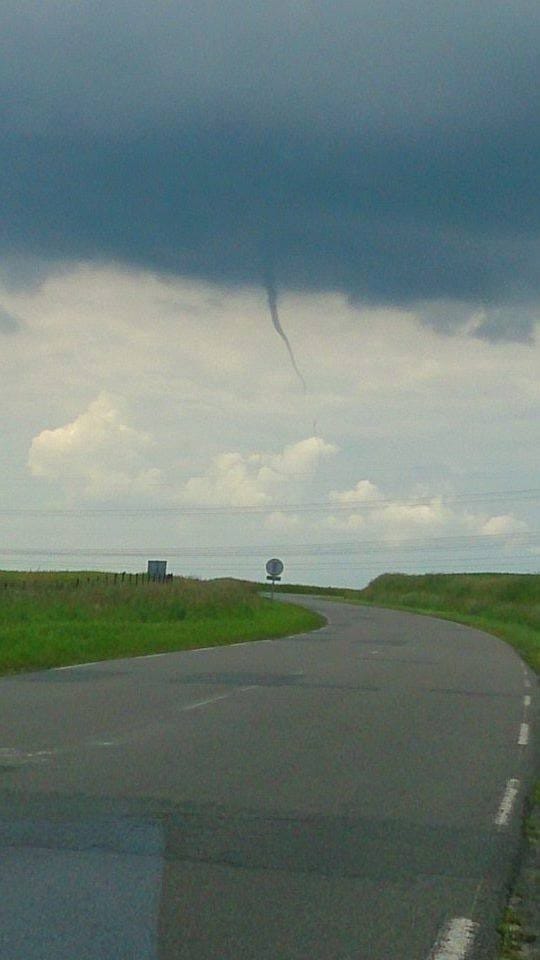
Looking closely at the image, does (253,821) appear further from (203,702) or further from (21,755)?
(203,702)

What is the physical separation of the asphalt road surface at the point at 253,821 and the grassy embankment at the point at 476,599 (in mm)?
22193

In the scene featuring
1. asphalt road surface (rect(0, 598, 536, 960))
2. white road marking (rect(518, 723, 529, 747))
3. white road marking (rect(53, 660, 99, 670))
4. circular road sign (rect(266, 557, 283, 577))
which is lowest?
asphalt road surface (rect(0, 598, 536, 960))

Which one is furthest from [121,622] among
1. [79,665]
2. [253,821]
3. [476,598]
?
[476,598]

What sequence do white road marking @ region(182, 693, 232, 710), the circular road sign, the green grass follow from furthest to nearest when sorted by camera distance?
1. the circular road sign
2. the green grass
3. white road marking @ region(182, 693, 232, 710)

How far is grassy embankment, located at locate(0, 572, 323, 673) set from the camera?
1049 inches

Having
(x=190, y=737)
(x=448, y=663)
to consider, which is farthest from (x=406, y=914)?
(x=448, y=663)

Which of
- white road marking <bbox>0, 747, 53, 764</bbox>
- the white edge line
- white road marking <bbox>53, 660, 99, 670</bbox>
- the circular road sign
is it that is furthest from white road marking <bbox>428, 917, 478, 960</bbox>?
the circular road sign

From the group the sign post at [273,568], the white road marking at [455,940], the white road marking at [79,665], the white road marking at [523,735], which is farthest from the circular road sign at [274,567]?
the white road marking at [455,940]

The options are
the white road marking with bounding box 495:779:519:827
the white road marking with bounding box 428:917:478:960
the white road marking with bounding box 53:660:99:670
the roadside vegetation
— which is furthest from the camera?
the white road marking with bounding box 53:660:99:670

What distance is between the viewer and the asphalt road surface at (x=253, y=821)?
653 centimetres

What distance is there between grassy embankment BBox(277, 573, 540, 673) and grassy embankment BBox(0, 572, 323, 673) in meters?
8.97

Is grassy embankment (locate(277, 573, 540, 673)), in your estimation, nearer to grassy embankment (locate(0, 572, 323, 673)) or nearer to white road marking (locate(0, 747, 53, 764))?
grassy embankment (locate(0, 572, 323, 673))

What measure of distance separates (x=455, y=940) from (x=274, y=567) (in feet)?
205

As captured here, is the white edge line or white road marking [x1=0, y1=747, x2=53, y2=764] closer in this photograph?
white road marking [x1=0, y1=747, x2=53, y2=764]
